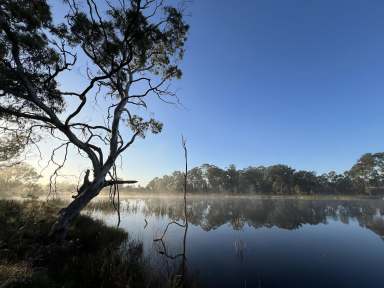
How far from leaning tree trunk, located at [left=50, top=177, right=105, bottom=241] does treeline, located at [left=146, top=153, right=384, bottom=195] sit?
245ft

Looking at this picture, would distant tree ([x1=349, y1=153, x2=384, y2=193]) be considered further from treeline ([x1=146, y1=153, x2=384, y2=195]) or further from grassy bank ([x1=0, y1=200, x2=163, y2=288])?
grassy bank ([x1=0, y1=200, x2=163, y2=288])

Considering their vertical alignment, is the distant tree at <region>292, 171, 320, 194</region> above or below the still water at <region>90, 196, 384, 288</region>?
above

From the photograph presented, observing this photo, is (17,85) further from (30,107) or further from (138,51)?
(138,51)

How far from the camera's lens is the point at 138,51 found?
35.2 ft

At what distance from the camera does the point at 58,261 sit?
606cm

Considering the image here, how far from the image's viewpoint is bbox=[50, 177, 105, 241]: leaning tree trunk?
7242 mm

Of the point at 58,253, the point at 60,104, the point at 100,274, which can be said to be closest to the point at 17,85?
the point at 60,104

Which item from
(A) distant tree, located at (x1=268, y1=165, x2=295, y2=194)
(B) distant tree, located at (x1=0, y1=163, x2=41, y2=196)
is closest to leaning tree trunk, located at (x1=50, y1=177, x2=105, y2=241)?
(B) distant tree, located at (x1=0, y1=163, x2=41, y2=196)

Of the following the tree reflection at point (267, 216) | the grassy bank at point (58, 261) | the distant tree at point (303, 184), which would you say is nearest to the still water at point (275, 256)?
the grassy bank at point (58, 261)

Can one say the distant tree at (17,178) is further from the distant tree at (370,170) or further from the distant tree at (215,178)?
the distant tree at (370,170)

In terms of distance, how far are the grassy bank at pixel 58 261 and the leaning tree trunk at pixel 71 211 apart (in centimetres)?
33

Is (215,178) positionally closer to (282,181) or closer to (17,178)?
(282,181)

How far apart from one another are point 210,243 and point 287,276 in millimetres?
4663

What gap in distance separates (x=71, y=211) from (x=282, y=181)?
75446mm
